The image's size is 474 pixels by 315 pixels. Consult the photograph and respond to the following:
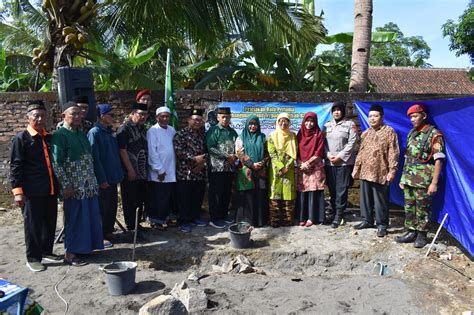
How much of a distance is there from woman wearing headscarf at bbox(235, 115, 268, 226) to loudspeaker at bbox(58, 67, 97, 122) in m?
1.96

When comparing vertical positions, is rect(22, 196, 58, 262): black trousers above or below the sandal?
above

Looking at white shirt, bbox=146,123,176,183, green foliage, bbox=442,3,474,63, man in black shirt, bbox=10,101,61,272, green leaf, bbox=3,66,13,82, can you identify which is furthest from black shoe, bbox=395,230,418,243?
green foliage, bbox=442,3,474,63

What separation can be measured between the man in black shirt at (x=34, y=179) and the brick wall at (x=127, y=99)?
94.3 inches

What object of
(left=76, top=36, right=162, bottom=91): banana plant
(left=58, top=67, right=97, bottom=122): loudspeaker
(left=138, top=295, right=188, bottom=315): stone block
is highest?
(left=76, top=36, right=162, bottom=91): banana plant

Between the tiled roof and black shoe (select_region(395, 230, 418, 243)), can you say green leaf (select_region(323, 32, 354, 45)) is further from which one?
the tiled roof

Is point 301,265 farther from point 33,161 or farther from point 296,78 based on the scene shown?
point 296,78

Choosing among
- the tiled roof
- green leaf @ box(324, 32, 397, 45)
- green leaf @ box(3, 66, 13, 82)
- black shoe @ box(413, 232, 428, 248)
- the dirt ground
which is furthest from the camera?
the tiled roof

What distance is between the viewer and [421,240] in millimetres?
4695

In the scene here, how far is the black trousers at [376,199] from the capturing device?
200 inches

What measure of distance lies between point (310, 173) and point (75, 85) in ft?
10.6

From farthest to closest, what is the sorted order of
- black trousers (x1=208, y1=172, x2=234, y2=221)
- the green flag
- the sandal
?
the green flag < black trousers (x1=208, y1=172, x2=234, y2=221) < the sandal

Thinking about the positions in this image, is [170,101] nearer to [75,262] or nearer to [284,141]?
[284,141]

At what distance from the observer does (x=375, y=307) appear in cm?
349

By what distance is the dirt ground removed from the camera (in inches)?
139
